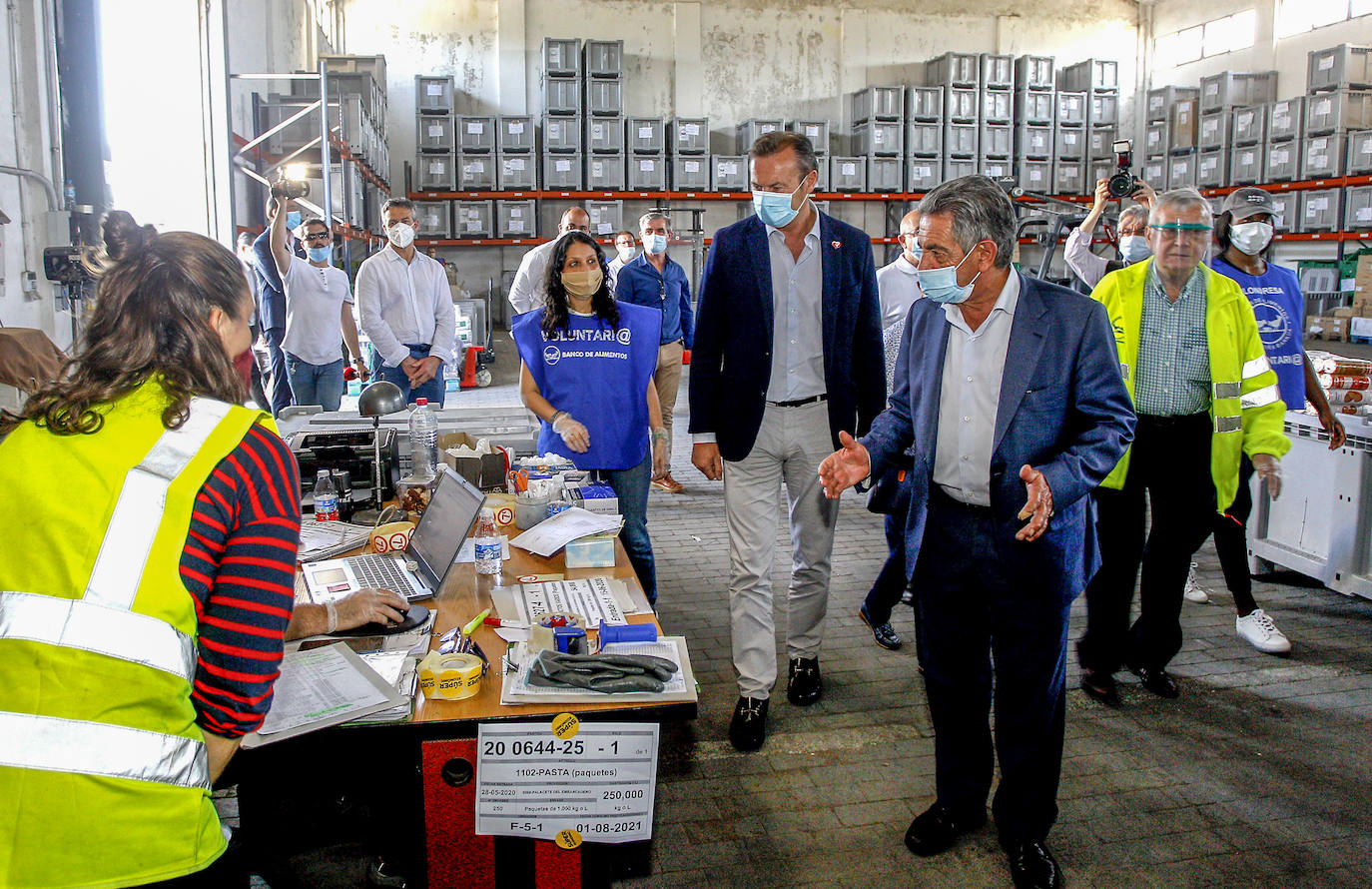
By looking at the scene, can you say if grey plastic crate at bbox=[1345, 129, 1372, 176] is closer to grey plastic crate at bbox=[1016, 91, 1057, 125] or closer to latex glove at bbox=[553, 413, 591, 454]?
grey plastic crate at bbox=[1016, 91, 1057, 125]

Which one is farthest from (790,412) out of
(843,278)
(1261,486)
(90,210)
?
(90,210)

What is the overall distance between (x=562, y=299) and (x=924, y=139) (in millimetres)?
11906

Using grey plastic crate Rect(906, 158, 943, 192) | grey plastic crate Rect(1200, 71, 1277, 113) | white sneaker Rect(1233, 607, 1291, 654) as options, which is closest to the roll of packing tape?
white sneaker Rect(1233, 607, 1291, 654)

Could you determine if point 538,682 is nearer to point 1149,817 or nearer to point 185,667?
point 185,667

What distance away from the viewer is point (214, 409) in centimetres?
130

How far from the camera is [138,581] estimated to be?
3.95ft

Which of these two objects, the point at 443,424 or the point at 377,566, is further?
the point at 443,424

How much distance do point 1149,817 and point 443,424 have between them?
2940 mm

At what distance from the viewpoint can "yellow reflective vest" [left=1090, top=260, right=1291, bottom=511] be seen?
3104 millimetres

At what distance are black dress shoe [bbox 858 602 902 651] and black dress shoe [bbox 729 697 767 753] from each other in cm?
94

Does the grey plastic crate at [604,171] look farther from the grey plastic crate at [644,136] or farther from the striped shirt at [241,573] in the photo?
the striped shirt at [241,573]

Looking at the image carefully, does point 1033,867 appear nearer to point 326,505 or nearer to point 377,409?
point 326,505

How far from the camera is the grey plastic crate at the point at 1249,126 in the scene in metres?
11.8

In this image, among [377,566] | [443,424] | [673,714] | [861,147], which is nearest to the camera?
[673,714]
